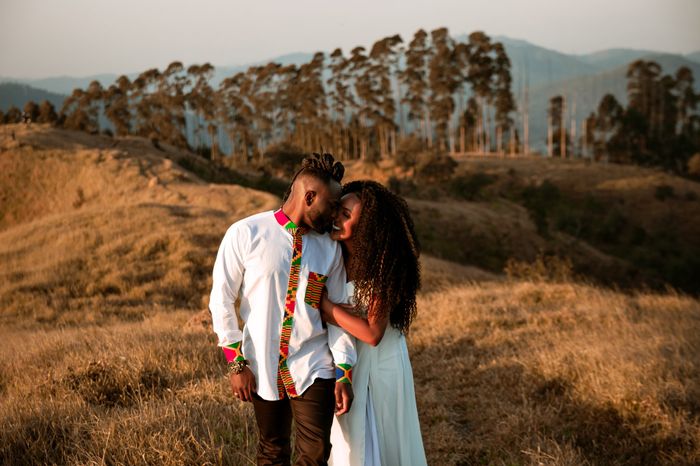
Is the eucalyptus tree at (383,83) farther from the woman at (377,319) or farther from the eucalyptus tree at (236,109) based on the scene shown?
the woman at (377,319)

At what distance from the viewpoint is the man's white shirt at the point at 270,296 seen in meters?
2.65

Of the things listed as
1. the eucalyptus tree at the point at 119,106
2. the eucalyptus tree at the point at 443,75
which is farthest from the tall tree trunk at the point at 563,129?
the eucalyptus tree at the point at 119,106

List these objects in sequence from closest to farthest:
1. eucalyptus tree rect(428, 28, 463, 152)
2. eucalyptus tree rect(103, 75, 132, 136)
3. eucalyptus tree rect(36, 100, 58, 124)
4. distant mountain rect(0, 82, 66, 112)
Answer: eucalyptus tree rect(36, 100, 58, 124) < eucalyptus tree rect(103, 75, 132, 136) < eucalyptus tree rect(428, 28, 463, 152) < distant mountain rect(0, 82, 66, 112)

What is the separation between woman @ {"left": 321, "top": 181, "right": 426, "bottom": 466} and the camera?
270 centimetres

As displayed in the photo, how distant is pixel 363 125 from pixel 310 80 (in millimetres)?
7632

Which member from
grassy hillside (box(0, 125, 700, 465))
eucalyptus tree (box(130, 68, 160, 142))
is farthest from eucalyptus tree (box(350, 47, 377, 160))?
grassy hillside (box(0, 125, 700, 465))

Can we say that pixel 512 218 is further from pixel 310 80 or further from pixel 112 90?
pixel 112 90

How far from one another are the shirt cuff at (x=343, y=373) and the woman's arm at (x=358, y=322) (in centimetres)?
15

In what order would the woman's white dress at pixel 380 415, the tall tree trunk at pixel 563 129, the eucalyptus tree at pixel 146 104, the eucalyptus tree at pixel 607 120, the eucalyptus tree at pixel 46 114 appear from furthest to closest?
the tall tree trunk at pixel 563 129 → the eucalyptus tree at pixel 607 120 → the eucalyptus tree at pixel 146 104 → the eucalyptus tree at pixel 46 114 → the woman's white dress at pixel 380 415

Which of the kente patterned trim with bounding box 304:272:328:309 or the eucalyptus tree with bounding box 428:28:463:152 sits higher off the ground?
the eucalyptus tree with bounding box 428:28:463:152

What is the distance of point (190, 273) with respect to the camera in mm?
14047

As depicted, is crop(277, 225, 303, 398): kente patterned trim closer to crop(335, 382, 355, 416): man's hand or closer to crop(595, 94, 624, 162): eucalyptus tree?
crop(335, 382, 355, 416): man's hand

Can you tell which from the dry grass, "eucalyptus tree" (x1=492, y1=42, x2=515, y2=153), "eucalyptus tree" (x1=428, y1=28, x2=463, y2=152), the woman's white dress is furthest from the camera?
"eucalyptus tree" (x1=492, y1=42, x2=515, y2=153)

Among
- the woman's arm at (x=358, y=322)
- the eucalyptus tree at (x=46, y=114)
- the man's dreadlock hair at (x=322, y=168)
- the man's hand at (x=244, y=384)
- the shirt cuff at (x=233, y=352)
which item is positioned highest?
the eucalyptus tree at (x=46, y=114)
